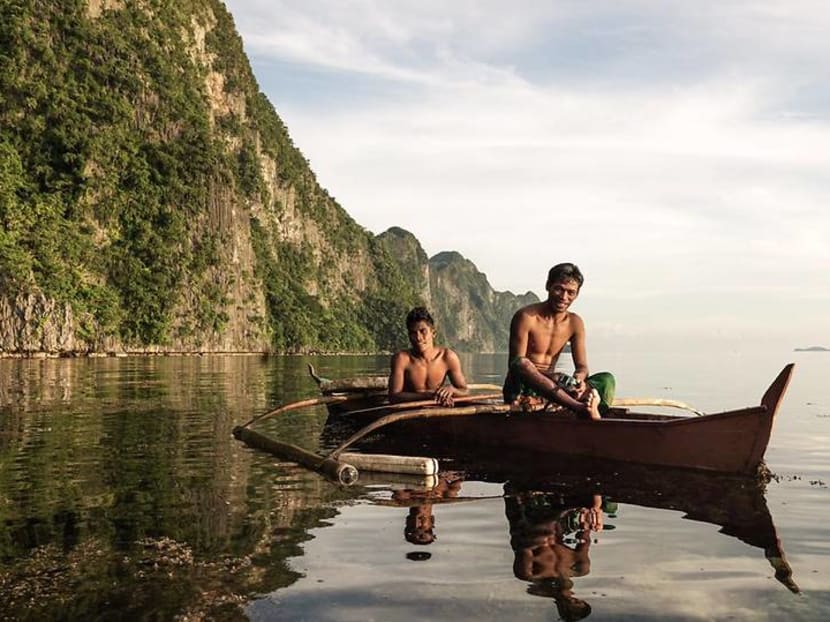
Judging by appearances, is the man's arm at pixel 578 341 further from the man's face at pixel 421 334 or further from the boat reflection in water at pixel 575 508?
the man's face at pixel 421 334

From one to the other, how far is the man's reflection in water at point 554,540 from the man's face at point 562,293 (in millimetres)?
2650

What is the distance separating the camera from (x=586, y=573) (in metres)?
4.77

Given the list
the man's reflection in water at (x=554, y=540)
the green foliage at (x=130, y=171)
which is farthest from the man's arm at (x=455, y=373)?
the green foliage at (x=130, y=171)

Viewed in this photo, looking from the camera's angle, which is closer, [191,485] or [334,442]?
[191,485]

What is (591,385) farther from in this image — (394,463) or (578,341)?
(394,463)

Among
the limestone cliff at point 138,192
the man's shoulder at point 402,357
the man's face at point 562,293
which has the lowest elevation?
the man's shoulder at point 402,357

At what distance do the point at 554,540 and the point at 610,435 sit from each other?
2856 millimetres

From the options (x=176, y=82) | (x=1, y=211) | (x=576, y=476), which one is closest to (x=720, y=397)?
(x=576, y=476)

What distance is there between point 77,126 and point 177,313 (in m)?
20.4

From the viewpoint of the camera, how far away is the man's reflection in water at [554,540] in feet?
14.5

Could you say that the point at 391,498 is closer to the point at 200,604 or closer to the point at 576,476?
the point at 576,476

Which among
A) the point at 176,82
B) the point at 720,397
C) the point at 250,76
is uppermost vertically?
the point at 250,76

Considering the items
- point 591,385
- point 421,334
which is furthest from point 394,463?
point 421,334

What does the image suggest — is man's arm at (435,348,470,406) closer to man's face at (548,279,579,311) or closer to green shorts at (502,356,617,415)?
green shorts at (502,356,617,415)
